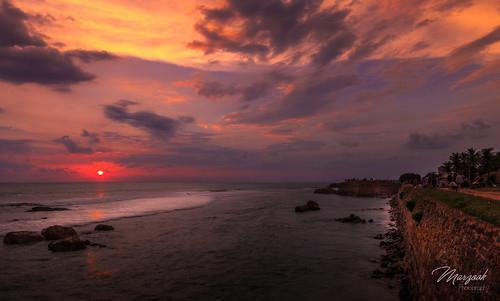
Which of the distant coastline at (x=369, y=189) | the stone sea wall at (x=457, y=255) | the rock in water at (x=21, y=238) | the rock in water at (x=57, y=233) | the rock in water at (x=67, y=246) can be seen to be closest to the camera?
the stone sea wall at (x=457, y=255)

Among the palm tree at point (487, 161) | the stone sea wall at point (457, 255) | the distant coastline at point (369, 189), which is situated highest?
the palm tree at point (487, 161)

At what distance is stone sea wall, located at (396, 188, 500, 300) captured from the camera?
10.4 m

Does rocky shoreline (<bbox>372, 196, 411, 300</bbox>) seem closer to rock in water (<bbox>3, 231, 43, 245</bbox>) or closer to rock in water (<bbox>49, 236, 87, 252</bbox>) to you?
rock in water (<bbox>49, 236, 87, 252</bbox>)

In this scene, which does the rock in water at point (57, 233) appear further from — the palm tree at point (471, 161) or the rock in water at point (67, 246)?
the palm tree at point (471, 161)

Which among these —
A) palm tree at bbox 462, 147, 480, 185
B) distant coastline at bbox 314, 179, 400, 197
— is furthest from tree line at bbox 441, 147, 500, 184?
distant coastline at bbox 314, 179, 400, 197

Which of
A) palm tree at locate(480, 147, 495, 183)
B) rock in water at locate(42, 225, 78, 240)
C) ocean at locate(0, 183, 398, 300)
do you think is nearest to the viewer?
ocean at locate(0, 183, 398, 300)

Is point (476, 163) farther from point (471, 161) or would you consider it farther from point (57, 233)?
point (57, 233)

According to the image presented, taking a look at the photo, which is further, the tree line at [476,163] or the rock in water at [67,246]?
the tree line at [476,163]

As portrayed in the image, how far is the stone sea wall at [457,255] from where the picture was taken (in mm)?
10367

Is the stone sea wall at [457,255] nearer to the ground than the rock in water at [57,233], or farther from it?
farther from it

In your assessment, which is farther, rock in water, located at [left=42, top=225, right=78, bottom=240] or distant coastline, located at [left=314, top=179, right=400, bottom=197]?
distant coastline, located at [left=314, top=179, right=400, bottom=197]

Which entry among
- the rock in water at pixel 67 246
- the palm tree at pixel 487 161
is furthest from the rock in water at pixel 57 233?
the palm tree at pixel 487 161

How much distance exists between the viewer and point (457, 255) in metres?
13.2

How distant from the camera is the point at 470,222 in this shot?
13508 mm
